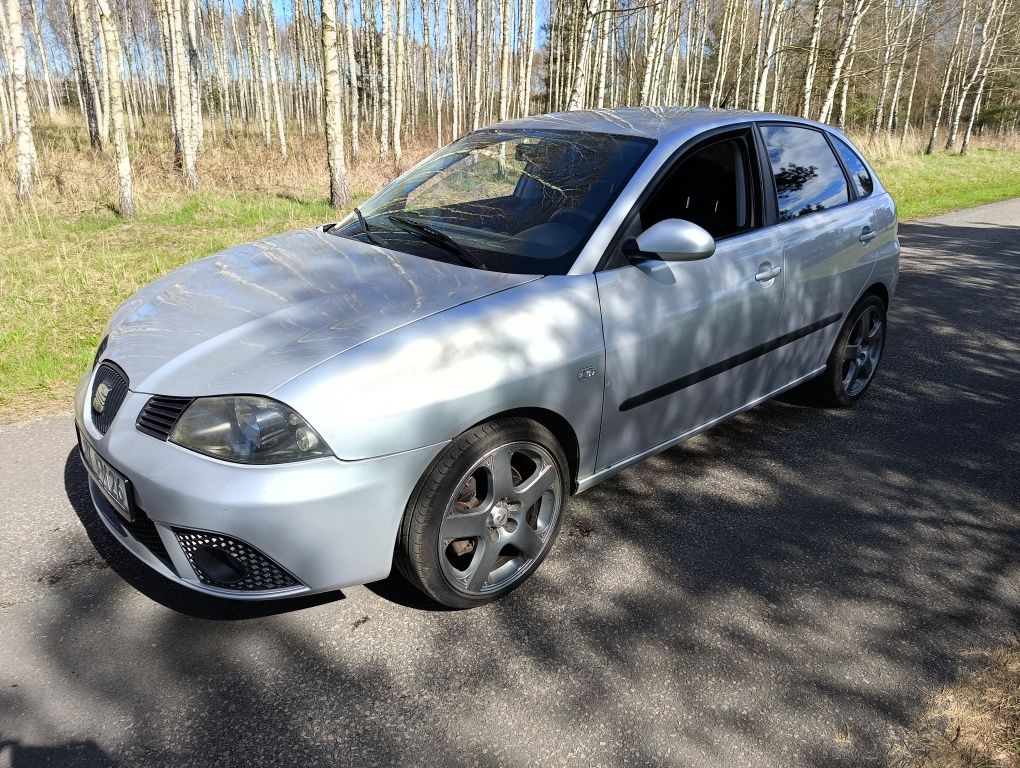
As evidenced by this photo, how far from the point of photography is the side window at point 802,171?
372 centimetres

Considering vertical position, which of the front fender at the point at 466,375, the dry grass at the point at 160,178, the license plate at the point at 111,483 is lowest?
the dry grass at the point at 160,178

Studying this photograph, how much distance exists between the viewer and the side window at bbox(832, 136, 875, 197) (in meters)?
4.37

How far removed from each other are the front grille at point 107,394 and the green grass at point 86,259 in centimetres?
217

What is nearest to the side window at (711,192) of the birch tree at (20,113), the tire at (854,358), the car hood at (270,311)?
the car hood at (270,311)

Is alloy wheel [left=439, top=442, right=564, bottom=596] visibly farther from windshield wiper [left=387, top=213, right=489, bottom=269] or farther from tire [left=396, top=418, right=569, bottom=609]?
windshield wiper [left=387, top=213, right=489, bottom=269]

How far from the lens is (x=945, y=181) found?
61.0 ft

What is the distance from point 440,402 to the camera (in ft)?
7.47

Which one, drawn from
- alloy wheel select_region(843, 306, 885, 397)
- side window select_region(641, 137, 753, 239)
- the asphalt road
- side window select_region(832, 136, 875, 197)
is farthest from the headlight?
side window select_region(832, 136, 875, 197)

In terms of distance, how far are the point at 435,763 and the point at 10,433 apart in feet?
11.2

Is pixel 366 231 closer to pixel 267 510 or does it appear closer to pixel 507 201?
pixel 507 201

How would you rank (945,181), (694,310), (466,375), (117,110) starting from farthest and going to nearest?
(945,181) < (117,110) < (694,310) < (466,375)

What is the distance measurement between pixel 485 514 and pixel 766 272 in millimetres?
1883

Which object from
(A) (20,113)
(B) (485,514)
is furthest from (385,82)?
(B) (485,514)

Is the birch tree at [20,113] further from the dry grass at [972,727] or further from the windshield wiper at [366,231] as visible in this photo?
the dry grass at [972,727]
